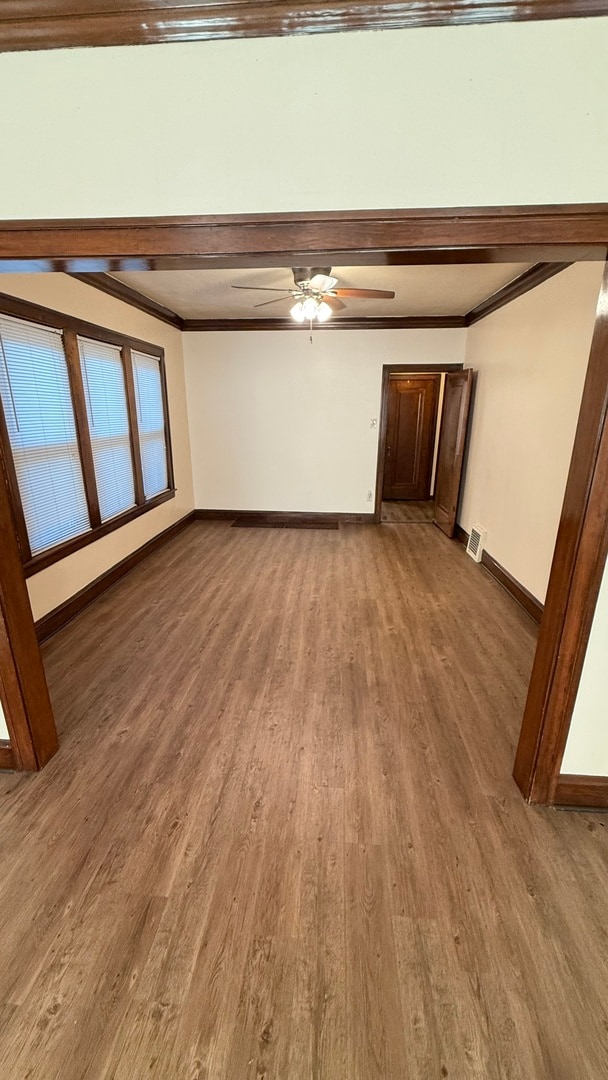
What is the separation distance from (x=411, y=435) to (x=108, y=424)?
4.90 meters

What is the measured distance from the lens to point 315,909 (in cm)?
138

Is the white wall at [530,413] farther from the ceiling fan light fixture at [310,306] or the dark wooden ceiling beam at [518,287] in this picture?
the ceiling fan light fixture at [310,306]

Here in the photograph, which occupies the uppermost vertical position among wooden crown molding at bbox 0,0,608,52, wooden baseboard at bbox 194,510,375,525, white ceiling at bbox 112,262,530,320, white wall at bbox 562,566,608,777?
white ceiling at bbox 112,262,530,320

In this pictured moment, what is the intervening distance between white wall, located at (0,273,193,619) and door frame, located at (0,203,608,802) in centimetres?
172

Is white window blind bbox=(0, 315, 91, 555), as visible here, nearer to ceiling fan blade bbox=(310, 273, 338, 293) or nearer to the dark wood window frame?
the dark wood window frame

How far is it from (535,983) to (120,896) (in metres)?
1.29

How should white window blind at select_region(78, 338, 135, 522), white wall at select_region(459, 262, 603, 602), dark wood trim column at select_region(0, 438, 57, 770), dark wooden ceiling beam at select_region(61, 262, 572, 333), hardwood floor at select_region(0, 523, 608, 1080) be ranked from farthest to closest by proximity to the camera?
dark wooden ceiling beam at select_region(61, 262, 572, 333), white window blind at select_region(78, 338, 135, 522), white wall at select_region(459, 262, 603, 602), dark wood trim column at select_region(0, 438, 57, 770), hardwood floor at select_region(0, 523, 608, 1080)

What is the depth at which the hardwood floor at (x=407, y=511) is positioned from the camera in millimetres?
6078

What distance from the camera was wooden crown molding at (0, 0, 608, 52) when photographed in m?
1.11

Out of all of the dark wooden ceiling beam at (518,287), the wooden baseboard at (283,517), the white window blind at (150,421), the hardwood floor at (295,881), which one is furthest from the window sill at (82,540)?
the dark wooden ceiling beam at (518,287)

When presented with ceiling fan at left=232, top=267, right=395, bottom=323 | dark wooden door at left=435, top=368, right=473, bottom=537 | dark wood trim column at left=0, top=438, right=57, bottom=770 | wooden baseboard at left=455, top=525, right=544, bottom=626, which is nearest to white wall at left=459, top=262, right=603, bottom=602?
wooden baseboard at left=455, top=525, right=544, bottom=626

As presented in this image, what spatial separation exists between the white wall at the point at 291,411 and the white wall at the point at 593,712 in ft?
13.8

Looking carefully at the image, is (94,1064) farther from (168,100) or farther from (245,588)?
(245,588)

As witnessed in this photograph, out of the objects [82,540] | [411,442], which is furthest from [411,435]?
[82,540]
